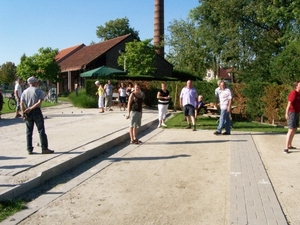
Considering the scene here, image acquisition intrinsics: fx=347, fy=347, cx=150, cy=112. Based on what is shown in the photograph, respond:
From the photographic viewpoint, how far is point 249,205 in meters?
4.68

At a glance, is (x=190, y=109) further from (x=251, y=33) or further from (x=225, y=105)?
(x=251, y=33)

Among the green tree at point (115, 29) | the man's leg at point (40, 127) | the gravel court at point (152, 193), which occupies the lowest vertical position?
the gravel court at point (152, 193)

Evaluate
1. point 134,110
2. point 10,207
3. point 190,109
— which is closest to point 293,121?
point 134,110

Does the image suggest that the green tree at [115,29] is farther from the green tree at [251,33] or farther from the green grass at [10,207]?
the green grass at [10,207]

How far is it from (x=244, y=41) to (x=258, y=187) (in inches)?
1114

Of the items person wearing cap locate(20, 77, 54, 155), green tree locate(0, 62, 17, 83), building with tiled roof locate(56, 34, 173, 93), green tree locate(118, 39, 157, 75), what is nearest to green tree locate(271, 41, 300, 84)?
green tree locate(118, 39, 157, 75)

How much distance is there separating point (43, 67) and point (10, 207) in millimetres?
36835

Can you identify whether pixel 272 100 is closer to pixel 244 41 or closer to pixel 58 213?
pixel 58 213

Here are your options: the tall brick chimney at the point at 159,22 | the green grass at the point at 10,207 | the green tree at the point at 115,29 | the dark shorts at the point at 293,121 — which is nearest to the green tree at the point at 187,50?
the tall brick chimney at the point at 159,22

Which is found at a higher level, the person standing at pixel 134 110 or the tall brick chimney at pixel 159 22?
the tall brick chimney at pixel 159 22

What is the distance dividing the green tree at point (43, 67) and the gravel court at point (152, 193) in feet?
110

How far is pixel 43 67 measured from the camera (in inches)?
1549

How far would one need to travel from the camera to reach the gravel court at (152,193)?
4344 millimetres

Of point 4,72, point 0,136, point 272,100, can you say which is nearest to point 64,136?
point 0,136
